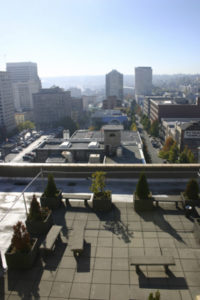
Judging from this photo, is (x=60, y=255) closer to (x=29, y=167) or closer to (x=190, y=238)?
(x=190, y=238)

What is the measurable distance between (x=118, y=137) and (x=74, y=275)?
3562 cm

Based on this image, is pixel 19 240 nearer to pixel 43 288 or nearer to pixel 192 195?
pixel 43 288

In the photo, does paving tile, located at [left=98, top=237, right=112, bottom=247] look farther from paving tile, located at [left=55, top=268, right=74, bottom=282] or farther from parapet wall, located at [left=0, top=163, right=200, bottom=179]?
parapet wall, located at [left=0, top=163, right=200, bottom=179]

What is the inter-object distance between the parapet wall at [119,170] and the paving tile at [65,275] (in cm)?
962

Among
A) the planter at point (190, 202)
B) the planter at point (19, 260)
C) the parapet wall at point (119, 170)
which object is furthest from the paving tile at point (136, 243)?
the parapet wall at point (119, 170)

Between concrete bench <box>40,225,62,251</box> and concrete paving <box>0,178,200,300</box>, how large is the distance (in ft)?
1.46

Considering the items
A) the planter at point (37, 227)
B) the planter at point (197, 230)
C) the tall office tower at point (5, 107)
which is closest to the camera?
the planter at point (197, 230)

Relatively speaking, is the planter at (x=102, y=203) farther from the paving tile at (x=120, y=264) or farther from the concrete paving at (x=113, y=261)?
the paving tile at (x=120, y=264)

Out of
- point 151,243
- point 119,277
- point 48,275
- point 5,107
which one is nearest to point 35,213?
point 48,275

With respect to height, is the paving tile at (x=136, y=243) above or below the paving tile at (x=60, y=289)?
above

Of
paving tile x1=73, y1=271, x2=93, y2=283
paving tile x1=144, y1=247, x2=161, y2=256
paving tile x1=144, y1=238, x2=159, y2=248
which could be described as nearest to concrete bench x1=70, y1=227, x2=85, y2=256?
paving tile x1=73, y1=271, x2=93, y2=283

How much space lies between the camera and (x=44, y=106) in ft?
498

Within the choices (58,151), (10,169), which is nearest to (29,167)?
(10,169)

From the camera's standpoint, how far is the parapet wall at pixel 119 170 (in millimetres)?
17594
